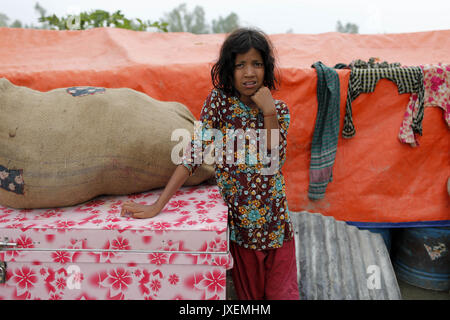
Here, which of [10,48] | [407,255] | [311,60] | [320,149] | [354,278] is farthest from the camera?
[10,48]

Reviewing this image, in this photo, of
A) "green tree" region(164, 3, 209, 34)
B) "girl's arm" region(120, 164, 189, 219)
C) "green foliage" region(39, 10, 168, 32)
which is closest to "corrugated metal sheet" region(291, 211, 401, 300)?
"girl's arm" region(120, 164, 189, 219)

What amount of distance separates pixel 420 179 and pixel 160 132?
4.75ft

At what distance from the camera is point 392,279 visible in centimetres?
155

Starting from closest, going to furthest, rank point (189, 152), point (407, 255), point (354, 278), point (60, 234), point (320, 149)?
point (60, 234)
point (189, 152)
point (354, 278)
point (320, 149)
point (407, 255)

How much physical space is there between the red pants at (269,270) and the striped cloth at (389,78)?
0.87 m

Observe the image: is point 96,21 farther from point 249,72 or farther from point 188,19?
point 188,19

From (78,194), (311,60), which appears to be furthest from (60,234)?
(311,60)

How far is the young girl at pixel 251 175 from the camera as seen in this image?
0.99 m

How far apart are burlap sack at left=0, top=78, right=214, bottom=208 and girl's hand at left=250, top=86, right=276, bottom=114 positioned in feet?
1.34

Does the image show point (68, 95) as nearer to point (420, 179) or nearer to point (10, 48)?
point (10, 48)

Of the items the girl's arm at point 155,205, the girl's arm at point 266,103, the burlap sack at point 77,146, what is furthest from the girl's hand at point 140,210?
the girl's arm at point 266,103

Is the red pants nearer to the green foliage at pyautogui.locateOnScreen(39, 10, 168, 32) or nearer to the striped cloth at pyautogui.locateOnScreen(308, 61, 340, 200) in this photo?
the striped cloth at pyautogui.locateOnScreen(308, 61, 340, 200)
